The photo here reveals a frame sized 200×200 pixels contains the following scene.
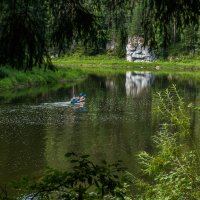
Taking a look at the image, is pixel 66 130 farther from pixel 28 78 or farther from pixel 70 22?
pixel 28 78

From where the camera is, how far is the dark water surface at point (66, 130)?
20844 millimetres

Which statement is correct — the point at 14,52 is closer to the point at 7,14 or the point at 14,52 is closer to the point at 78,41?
the point at 7,14

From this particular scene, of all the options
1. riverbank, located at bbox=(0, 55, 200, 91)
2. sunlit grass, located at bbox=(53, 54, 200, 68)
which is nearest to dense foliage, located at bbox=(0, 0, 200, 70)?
riverbank, located at bbox=(0, 55, 200, 91)

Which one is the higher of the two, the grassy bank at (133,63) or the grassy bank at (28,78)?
the grassy bank at (28,78)

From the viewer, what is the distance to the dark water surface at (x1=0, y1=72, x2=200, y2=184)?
20844 mm

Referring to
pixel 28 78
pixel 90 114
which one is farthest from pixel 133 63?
pixel 90 114

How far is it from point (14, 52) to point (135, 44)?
1.60 meters

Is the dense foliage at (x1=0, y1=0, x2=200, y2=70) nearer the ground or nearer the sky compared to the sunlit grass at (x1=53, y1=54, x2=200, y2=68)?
nearer the sky

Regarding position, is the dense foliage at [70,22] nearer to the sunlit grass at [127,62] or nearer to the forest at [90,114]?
the forest at [90,114]

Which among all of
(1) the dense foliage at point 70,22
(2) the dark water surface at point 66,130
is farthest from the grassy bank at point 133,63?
(1) the dense foliage at point 70,22

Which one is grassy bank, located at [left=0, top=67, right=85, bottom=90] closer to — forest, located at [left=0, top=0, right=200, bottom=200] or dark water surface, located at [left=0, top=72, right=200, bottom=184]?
forest, located at [left=0, top=0, right=200, bottom=200]

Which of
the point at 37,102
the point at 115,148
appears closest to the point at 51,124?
the point at 115,148

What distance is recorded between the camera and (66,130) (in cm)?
2720

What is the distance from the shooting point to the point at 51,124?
29.2m
